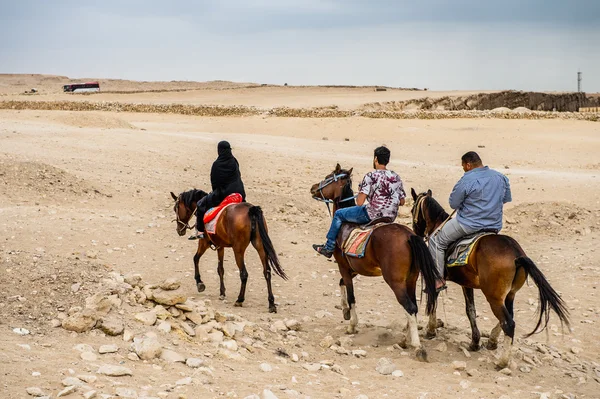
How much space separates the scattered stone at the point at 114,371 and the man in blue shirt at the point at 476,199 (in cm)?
402

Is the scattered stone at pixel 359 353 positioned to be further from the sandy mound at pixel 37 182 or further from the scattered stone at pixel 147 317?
the sandy mound at pixel 37 182

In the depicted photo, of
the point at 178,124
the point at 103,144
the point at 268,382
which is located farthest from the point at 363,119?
the point at 268,382

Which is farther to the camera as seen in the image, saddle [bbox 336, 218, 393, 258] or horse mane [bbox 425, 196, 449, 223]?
horse mane [bbox 425, 196, 449, 223]

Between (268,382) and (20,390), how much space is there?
255cm

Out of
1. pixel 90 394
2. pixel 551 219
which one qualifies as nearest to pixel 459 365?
pixel 90 394

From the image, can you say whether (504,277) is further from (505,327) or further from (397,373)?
(397,373)

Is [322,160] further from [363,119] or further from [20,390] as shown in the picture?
[20,390]

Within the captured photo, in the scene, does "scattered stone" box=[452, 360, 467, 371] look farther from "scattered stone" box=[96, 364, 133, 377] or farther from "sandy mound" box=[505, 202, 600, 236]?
"sandy mound" box=[505, 202, 600, 236]

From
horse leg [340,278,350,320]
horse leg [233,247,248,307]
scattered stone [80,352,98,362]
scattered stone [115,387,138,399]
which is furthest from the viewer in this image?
horse leg [233,247,248,307]

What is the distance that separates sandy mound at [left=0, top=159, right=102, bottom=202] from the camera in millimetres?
17312

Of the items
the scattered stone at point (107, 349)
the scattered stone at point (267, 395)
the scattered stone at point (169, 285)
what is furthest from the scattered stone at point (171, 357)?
the scattered stone at point (169, 285)

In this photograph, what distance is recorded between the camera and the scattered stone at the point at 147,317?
351 inches

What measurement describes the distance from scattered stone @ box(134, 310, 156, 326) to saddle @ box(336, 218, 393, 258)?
2720mm

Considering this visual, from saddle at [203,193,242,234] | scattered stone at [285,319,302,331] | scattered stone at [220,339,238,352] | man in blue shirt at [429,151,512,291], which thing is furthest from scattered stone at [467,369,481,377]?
saddle at [203,193,242,234]
